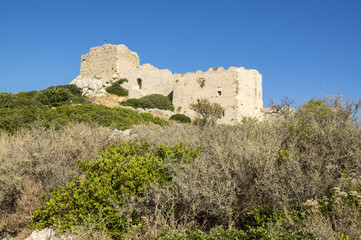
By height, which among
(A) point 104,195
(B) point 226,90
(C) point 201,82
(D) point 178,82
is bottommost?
(A) point 104,195

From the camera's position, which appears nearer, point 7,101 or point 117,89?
point 7,101

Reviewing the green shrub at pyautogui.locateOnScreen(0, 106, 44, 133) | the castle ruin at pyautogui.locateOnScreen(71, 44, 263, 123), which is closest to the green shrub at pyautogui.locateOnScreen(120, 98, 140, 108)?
the castle ruin at pyautogui.locateOnScreen(71, 44, 263, 123)

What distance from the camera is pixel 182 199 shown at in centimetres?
301

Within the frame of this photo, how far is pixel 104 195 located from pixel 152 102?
18716mm

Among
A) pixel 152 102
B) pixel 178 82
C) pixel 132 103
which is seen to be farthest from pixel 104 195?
pixel 178 82

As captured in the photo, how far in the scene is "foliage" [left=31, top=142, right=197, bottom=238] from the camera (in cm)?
291

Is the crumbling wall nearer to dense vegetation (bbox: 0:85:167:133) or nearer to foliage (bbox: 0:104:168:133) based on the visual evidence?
dense vegetation (bbox: 0:85:167:133)

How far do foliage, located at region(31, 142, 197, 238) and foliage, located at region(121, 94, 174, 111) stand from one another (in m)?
17.4

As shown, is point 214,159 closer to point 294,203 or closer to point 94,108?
point 294,203

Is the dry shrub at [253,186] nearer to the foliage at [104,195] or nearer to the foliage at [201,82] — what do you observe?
the foliage at [104,195]

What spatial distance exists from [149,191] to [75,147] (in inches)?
93.5

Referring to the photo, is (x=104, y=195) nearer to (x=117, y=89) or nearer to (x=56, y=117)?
(x=56, y=117)

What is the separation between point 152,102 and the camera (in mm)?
21578

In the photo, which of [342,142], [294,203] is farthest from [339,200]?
[342,142]
